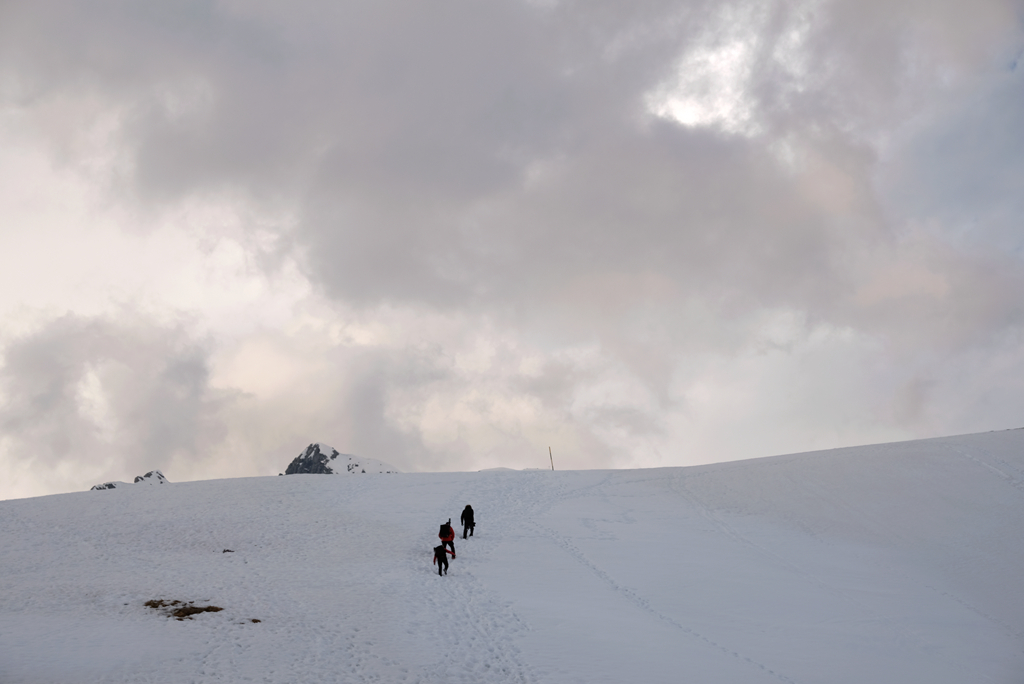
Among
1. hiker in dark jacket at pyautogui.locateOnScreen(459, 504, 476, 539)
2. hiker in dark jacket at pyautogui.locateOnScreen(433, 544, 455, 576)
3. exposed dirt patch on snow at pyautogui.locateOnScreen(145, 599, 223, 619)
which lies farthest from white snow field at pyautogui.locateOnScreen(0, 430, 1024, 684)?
hiker in dark jacket at pyautogui.locateOnScreen(459, 504, 476, 539)

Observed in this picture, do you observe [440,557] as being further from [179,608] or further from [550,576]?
[179,608]

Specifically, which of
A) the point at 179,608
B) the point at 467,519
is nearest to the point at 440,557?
the point at 467,519

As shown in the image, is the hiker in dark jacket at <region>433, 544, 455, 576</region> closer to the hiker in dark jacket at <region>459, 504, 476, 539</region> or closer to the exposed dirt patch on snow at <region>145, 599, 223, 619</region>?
the hiker in dark jacket at <region>459, 504, 476, 539</region>

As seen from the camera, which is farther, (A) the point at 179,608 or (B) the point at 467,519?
(B) the point at 467,519

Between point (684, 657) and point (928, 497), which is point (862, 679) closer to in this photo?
point (684, 657)

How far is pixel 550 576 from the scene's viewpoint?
23828 millimetres

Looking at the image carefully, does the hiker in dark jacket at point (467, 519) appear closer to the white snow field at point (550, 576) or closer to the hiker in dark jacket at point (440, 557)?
the white snow field at point (550, 576)

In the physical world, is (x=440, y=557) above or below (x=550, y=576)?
above

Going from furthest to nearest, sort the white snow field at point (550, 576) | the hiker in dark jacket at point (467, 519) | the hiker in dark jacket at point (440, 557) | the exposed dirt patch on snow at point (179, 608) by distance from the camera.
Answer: the hiker in dark jacket at point (467, 519) → the hiker in dark jacket at point (440, 557) → the exposed dirt patch on snow at point (179, 608) → the white snow field at point (550, 576)

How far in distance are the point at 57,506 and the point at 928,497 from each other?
155 feet

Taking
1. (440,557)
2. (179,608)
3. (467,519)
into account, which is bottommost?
(179,608)

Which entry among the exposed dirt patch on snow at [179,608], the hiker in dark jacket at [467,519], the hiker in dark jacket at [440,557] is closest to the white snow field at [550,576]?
the exposed dirt patch on snow at [179,608]

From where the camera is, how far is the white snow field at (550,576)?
1542 cm

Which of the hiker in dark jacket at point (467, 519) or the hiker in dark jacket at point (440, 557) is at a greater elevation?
the hiker in dark jacket at point (467, 519)
